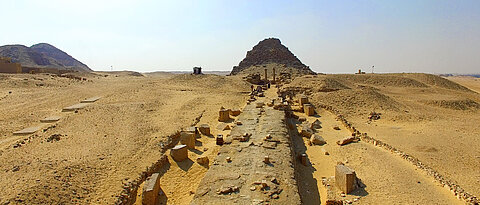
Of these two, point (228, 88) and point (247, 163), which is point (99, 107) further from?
point (228, 88)

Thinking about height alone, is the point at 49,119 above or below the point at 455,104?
above

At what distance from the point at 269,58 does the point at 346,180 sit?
1526 inches

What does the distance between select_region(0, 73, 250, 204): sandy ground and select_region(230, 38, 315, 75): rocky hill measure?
28107mm

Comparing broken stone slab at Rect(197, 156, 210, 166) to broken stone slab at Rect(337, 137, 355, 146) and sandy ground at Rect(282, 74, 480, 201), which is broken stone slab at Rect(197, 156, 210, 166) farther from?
sandy ground at Rect(282, 74, 480, 201)

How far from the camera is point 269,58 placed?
42.6m

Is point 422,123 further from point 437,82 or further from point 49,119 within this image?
point 437,82

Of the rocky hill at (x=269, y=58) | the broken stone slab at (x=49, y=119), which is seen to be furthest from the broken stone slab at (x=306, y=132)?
the rocky hill at (x=269, y=58)

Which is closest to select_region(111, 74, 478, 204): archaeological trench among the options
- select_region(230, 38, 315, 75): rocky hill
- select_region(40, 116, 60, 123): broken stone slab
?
select_region(40, 116, 60, 123): broken stone slab

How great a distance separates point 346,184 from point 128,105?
9201mm

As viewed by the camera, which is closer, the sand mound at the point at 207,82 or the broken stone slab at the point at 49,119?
the broken stone slab at the point at 49,119

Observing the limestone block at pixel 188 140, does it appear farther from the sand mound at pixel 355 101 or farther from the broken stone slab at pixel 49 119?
the sand mound at pixel 355 101

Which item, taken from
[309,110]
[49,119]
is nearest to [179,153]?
[49,119]

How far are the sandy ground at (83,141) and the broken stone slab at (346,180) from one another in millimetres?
3927

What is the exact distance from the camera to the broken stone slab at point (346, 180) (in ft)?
15.9
